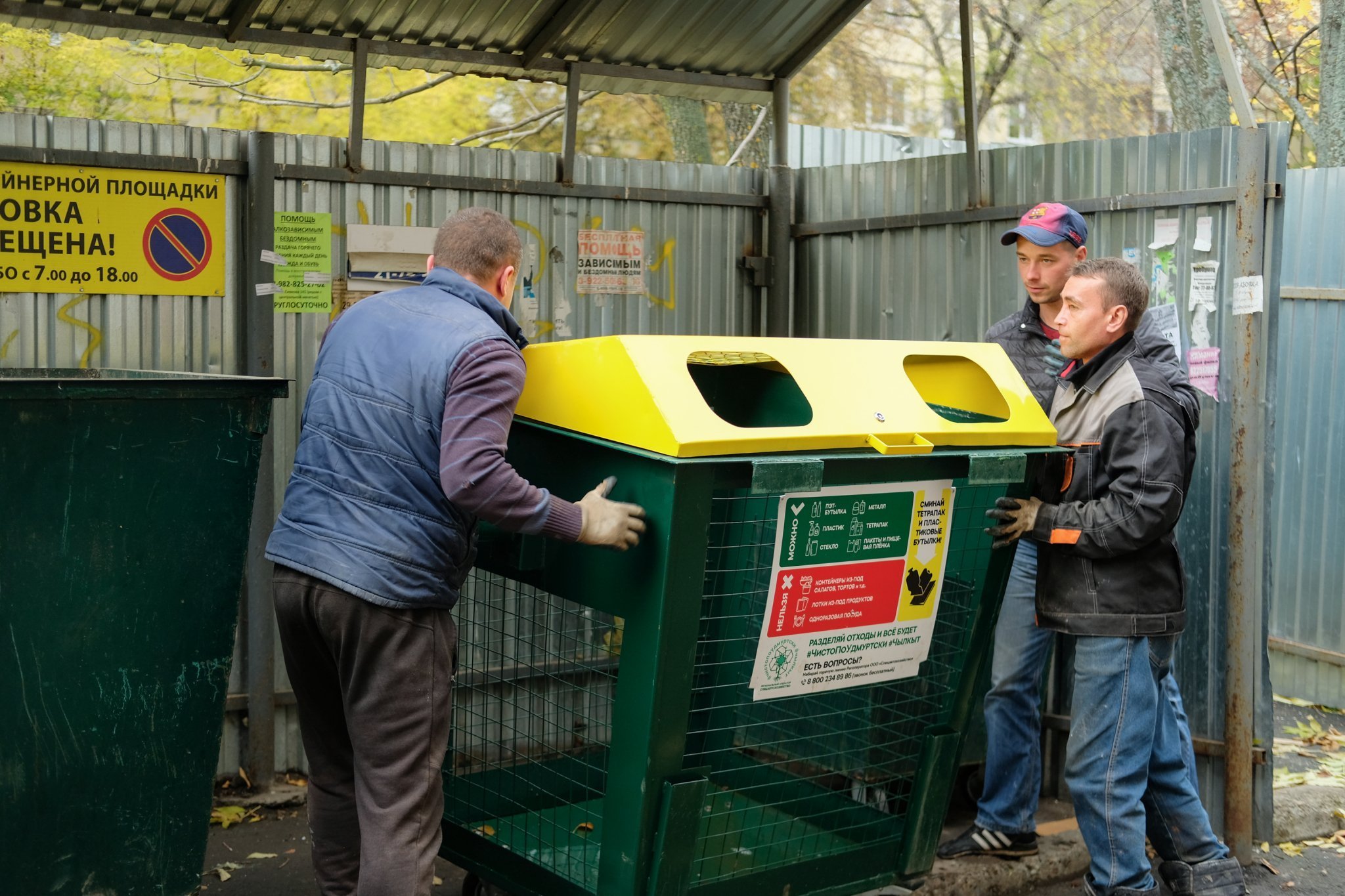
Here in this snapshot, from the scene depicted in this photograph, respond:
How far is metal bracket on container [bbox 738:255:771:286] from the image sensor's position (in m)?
5.75

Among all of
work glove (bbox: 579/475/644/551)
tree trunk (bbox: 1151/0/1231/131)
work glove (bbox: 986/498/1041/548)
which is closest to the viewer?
work glove (bbox: 579/475/644/551)

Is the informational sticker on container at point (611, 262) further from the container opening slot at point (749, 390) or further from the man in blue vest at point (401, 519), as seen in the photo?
the man in blue vest at point (401, 519)

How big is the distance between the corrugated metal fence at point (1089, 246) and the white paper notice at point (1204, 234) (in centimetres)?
2

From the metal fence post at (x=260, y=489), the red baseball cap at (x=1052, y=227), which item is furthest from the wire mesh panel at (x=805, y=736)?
the metal fence post at (x=260, y=489)

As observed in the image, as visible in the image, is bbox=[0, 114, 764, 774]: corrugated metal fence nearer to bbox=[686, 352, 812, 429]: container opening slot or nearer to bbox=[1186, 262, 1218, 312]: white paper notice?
bbox=[686, 352, 812, 429]: container opening slot

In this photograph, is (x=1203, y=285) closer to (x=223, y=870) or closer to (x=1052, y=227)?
(x=1052, y=227)

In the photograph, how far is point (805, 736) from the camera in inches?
131

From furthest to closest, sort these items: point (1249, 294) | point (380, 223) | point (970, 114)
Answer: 1. point (970, 114)
2. point (380, 223)
3. point (1249, 294)

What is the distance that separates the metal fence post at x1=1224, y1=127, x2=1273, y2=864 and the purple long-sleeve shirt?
2.46 m

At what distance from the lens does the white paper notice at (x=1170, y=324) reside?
171 inches

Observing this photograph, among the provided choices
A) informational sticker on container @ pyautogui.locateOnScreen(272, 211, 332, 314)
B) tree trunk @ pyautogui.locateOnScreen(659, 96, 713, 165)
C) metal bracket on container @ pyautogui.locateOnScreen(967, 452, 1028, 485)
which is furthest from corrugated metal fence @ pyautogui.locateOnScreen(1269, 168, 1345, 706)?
tree trunk @ pyautogui.locateOnScreen(659, 96, 713, 165)

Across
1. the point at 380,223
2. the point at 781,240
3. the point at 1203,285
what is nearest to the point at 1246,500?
the point at 1203,285

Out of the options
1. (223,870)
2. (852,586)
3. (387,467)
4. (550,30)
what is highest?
(550,30)

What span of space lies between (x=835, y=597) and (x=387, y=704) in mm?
1092
